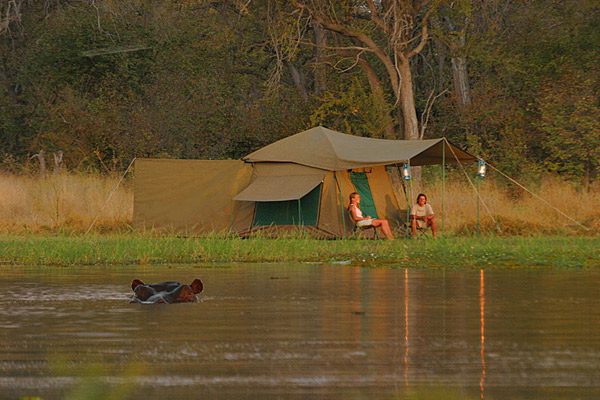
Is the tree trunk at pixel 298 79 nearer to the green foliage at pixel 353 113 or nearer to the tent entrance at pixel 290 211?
the green foliage at pixel 353 113

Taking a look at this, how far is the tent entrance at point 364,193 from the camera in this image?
98.5 ft

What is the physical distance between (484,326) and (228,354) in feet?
9.71

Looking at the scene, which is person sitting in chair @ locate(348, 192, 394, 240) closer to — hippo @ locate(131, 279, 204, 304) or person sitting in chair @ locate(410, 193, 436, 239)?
person sitting in chair @ locate(410, 193, 436, 239)

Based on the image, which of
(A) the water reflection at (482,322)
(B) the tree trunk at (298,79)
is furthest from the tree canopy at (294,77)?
(A) the water reflection at (482,322)

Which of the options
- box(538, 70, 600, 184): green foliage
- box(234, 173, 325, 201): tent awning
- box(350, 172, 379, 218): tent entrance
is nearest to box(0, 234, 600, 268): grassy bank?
box(234, 173, 325, 201): tent awning

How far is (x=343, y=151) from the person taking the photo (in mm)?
29406

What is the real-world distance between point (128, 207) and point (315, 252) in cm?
956

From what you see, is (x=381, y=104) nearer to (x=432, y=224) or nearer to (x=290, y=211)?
(x=290, y=211)

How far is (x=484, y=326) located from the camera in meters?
12.7

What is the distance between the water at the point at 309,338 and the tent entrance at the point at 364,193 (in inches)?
433

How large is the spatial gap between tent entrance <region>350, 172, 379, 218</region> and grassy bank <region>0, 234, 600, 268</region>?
337 cm

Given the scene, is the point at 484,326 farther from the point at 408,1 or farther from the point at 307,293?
the point at 408,1

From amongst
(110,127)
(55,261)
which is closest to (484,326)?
(55,261)

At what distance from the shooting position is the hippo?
15.0m
